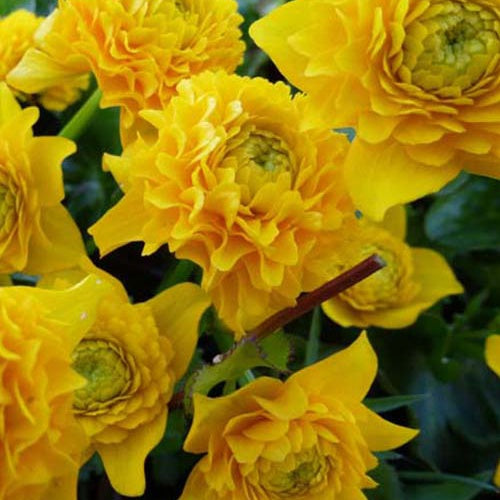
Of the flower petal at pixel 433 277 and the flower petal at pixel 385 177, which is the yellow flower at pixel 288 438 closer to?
the flower petal at pixel 385 177

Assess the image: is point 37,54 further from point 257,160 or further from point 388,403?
point 388,403

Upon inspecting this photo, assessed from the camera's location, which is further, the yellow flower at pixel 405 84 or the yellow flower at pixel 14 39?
the yellow flower at pixel 14 39

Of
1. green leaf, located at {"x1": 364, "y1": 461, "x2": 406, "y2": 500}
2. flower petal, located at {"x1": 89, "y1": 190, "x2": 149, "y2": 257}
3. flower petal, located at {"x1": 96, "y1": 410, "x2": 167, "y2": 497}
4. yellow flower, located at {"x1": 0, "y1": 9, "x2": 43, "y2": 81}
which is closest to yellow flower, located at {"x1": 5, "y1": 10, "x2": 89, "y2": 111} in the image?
yellow flower, located at {"x1": 0, "y1": 9, "x2": 43, "y2": 81}

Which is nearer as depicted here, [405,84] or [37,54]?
[405,84]

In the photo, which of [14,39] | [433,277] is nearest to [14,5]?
[14,39]

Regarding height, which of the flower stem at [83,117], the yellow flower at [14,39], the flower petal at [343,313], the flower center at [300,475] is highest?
the yellow flower at [14,39]

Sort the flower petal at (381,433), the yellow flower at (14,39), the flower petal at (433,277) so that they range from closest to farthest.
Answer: the flower petal at (381,433) < the yellow flower at (14,39) < the flower petal at (433,277)

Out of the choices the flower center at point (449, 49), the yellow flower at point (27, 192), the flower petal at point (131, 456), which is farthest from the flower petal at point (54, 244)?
the flower center at point (449, 49)
